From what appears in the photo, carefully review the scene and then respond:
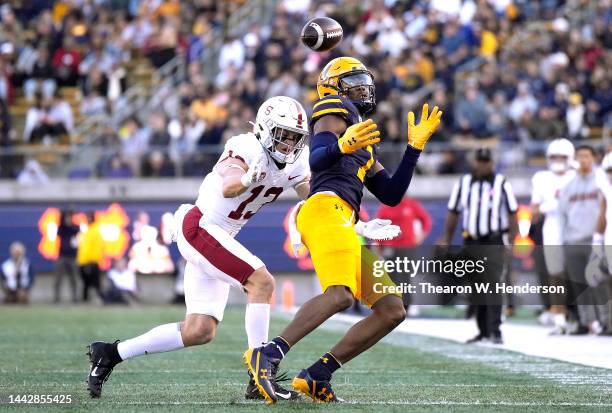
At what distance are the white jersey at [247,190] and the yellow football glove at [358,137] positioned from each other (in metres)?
0.58

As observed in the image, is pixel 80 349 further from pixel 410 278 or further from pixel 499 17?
pixel 499 17

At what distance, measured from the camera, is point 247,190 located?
6527 millimetres

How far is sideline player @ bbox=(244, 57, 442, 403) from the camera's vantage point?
621 cm

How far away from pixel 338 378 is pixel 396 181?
1.62m

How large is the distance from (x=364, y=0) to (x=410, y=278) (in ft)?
47.6

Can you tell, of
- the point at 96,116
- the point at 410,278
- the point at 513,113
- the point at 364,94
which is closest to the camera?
the point at 364,94

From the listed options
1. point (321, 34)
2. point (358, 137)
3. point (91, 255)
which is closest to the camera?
point (358, 137)

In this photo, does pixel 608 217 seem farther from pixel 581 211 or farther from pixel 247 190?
pixel 247 190

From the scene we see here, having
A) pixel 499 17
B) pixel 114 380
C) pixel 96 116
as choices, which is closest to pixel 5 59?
pixel 96 116

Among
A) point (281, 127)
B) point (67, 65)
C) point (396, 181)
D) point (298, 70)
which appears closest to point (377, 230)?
point (396, 181)

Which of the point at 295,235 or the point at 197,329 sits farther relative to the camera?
the point at 295,235

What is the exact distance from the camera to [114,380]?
7539 mm

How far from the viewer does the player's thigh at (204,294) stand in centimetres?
654

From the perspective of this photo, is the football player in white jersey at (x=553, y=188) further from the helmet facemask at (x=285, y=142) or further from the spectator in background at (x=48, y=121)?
the spectator in background at (x=48, y=121)
